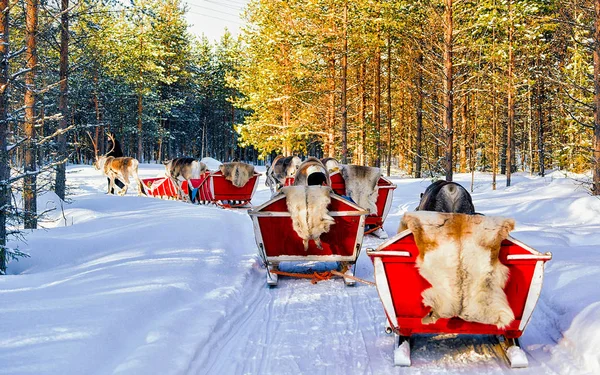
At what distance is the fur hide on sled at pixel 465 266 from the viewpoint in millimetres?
4152

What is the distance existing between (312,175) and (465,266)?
5.49 metres

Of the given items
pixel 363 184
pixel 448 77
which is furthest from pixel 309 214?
pixel 448 77

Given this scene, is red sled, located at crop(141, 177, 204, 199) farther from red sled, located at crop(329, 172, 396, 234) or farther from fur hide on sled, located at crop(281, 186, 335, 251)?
fur hide on sled, located at crop(281, 186, 335, 251)

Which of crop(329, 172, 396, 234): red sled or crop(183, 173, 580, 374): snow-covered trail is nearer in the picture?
crop(183, 173, 580, 374): snow-covered trail

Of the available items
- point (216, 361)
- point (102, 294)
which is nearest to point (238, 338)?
point (216, 361)

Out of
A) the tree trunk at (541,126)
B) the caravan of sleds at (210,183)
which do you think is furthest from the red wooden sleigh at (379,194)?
the tree trunk at (541,126)

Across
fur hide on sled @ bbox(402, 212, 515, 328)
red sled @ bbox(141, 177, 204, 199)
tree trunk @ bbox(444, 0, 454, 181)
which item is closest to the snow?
fur hide on sled @ bbox(402, 212, 515, 328)

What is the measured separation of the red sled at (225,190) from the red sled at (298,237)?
9.95 meters

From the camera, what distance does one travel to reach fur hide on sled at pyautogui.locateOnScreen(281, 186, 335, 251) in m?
7.11

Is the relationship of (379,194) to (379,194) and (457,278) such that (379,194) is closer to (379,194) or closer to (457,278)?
(379,194)

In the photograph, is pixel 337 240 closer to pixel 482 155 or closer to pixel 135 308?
pixel 135 308

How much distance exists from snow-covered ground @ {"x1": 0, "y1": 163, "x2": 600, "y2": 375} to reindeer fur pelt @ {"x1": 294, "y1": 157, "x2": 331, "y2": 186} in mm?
→ 1680

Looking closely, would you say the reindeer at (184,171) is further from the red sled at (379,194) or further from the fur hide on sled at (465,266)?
the fur hide on sled at (465,266)

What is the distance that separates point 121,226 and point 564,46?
103 ft
